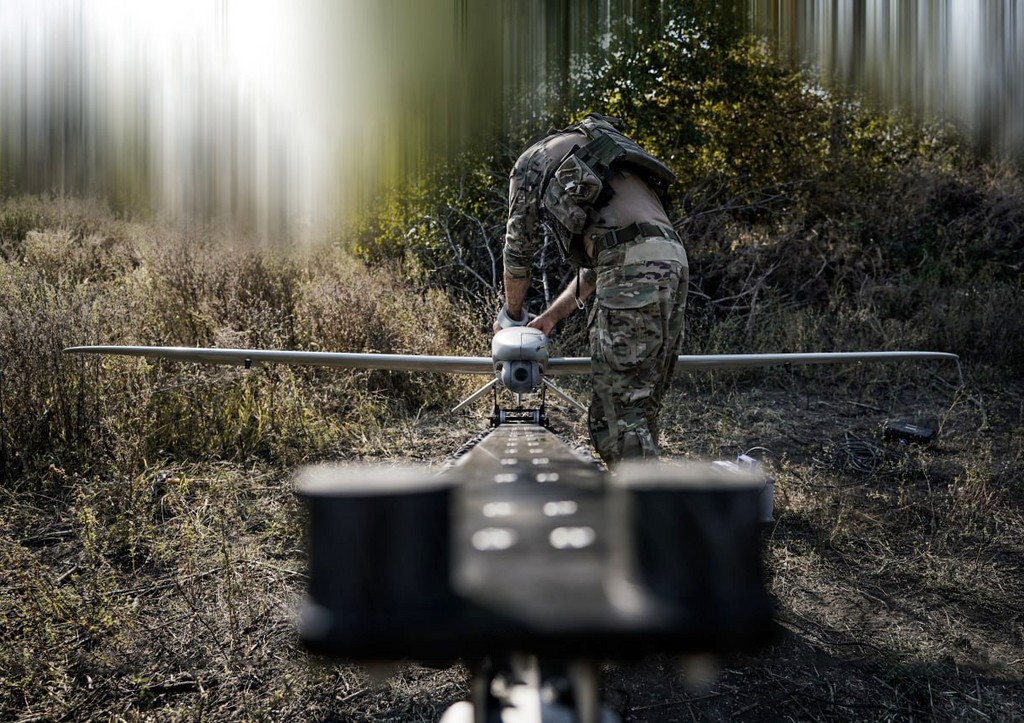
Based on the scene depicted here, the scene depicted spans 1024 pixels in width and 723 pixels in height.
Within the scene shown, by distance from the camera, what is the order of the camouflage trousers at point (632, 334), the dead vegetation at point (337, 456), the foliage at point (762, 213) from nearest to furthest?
1. the dead vegetation at point (337, 456)
2. the camouflage trousers at point (632, 334)
3. the foliage at point (762, 213)

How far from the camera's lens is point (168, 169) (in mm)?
7629

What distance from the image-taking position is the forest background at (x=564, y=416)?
8.73 feet

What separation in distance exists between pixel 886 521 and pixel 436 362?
9.96 ft

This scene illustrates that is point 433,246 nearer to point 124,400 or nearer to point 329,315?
point 329,315

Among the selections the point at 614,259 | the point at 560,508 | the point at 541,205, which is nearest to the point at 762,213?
the point at 541,205

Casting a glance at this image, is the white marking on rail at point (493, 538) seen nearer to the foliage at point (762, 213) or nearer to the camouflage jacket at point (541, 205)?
the camouflage jacket at point (541, 205)

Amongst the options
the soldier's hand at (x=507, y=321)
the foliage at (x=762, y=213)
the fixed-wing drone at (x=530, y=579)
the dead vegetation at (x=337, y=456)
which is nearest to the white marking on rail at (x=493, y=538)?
the fixed-wing drone at (x=530, y=579)

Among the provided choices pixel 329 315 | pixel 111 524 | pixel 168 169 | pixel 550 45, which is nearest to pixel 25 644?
pixel 111 524

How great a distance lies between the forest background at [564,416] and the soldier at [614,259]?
1.17 m

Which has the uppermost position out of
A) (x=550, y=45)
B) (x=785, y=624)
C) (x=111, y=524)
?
(x=550, y=45)

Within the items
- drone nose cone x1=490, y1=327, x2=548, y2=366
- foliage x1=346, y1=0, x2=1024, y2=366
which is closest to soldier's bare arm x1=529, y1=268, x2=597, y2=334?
drone nose cone x1=490, y1=327, x2=548, y2=366

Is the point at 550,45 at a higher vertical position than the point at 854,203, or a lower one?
higher

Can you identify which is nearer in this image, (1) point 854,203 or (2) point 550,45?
(2) point 550,45

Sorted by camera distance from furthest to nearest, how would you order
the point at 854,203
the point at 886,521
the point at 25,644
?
the point at 854,203, the point at 886,521, the point at 25,644
